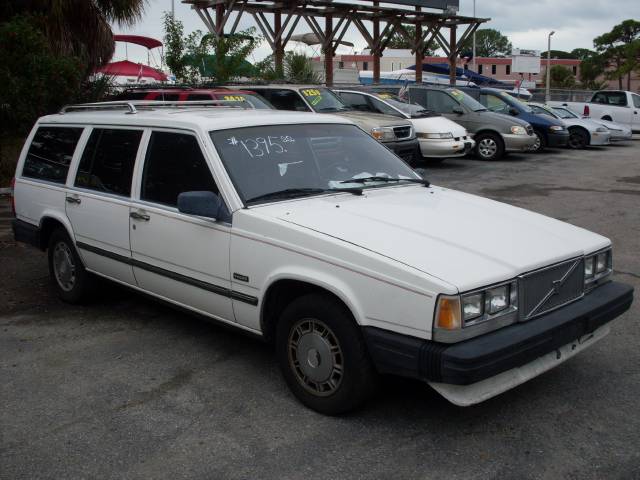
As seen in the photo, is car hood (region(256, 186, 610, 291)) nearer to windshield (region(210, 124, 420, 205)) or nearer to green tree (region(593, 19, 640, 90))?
windshield (region(210, 124, 420, 205))

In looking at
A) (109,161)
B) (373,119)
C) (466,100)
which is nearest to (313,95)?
(373,119)

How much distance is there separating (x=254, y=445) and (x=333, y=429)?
1.42 ft

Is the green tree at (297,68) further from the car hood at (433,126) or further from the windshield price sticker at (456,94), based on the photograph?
the car hood at (433,126)

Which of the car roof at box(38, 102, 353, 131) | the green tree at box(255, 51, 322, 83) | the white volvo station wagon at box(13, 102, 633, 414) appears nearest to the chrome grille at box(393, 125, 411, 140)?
the car roof at box(38, 102, 353, 131)

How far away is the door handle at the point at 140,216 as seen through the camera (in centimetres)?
503

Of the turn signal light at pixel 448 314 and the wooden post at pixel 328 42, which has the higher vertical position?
the wooden post at pixel 328 42

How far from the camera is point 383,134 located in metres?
13.6

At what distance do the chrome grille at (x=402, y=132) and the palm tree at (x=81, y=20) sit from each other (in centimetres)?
551

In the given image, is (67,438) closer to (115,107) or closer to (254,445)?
(254,445)

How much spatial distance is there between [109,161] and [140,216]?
0.72 m

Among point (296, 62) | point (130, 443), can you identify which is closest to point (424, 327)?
point (130, 443)

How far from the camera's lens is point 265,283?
422cm

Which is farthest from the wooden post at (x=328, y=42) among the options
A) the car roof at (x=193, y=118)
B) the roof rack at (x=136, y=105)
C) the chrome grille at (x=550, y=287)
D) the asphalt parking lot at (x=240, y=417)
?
the chrome grille at (x=550, y=287)

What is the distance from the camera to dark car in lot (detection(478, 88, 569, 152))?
62.4ft
